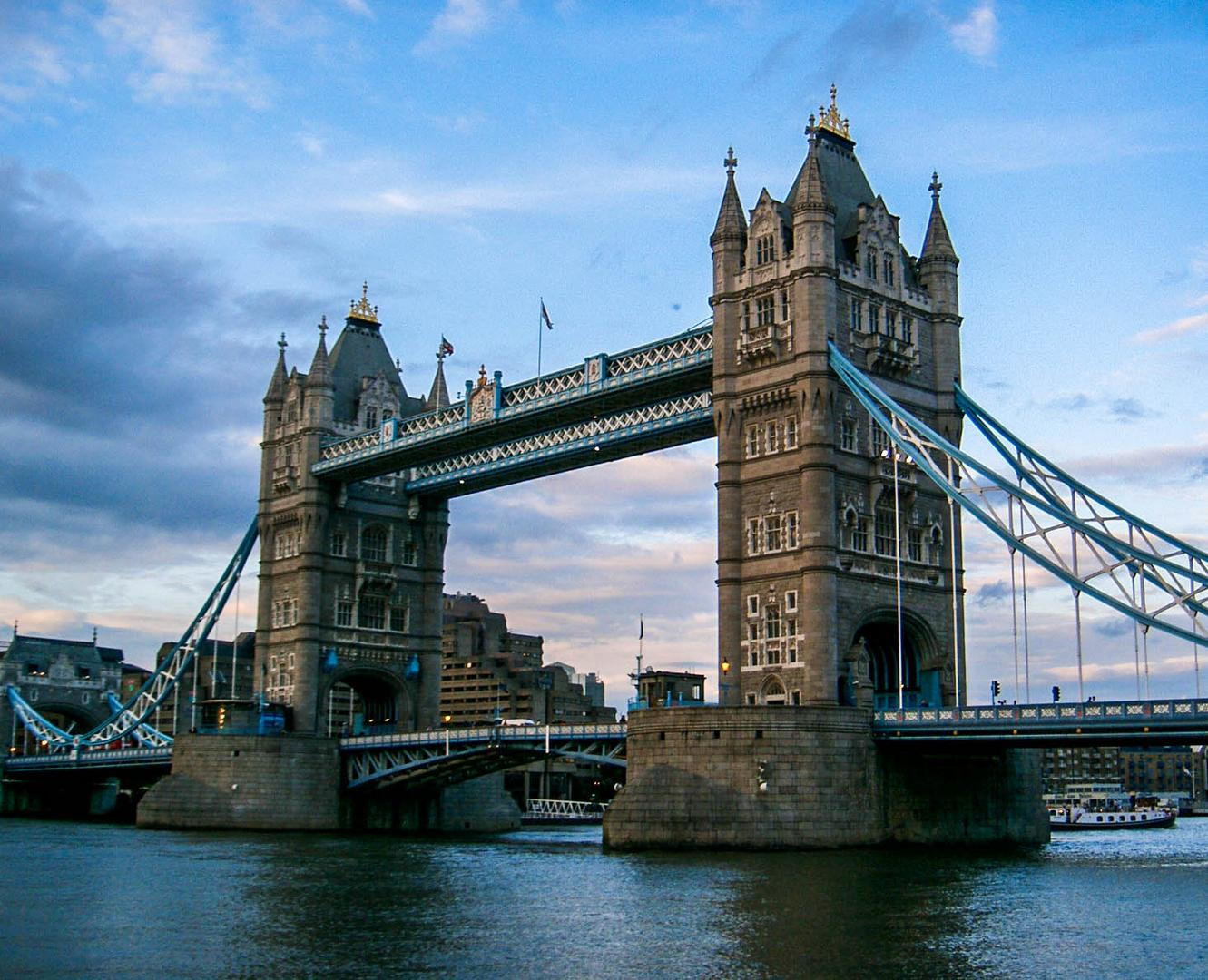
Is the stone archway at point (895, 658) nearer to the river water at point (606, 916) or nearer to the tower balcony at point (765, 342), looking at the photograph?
the river water at point (606, 916)

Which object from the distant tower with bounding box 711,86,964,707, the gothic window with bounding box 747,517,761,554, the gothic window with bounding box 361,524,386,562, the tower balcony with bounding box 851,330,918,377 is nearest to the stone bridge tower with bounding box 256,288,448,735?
the gothic window with bounding box 361,524,386,562

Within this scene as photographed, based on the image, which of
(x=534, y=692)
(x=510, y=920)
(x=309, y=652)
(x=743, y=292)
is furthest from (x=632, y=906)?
(x=534, y=692)

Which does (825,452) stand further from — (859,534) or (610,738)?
(610,738)

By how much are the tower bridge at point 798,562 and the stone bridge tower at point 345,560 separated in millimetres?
372

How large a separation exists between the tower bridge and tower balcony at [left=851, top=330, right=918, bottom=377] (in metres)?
0.11

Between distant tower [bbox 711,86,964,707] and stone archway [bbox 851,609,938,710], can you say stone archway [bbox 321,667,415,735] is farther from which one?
stone archway [bbox 851,609,938,710]

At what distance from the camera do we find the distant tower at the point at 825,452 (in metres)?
69.5

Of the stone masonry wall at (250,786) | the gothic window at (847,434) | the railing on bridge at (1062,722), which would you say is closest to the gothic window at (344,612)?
the stone masonry wall at (250,786)

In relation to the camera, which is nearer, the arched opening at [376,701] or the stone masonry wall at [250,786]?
the stone masonry wall at [250,786]

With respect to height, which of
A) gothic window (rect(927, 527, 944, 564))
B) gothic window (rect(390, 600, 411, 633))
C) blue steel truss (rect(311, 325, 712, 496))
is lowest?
gothic window (rect(390, 600, 411, 633))

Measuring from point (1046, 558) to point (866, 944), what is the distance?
1112 inches

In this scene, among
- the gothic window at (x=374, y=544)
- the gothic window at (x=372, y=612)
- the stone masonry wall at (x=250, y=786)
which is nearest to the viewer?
the stone masonry wall at (x=250, y=786)

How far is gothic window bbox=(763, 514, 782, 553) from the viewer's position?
70875 millimetres

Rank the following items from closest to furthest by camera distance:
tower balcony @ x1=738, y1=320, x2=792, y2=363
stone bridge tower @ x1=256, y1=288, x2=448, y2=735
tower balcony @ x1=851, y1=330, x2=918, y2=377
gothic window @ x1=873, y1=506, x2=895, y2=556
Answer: tower balcony @ x1=738, y1=320, x2=792, y2=363
gothic window @ x1=873, y1=506, x2=895, y2=556
tower balcony @ x1=851, y1=330, x2=918, y2=377
stone bridge tower @ x1=256, y1=288, x2=448, y2=735
